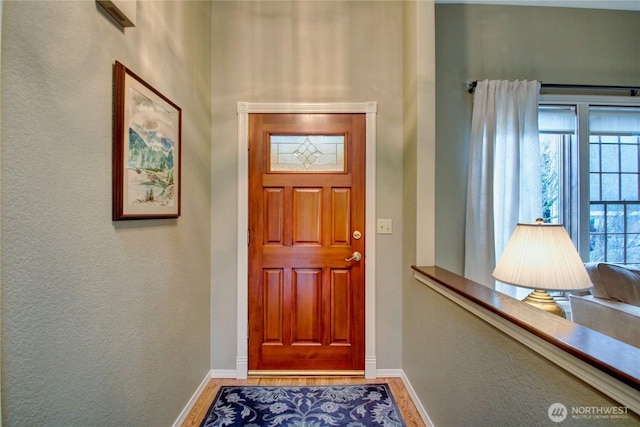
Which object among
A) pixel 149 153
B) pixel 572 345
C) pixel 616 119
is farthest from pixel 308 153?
pixel 616 119

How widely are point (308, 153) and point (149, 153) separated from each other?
3.65 ft

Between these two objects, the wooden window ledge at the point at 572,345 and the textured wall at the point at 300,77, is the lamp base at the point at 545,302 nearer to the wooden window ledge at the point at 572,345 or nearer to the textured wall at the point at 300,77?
the wooden window ledge at the point at 572,345

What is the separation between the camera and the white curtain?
2135mm

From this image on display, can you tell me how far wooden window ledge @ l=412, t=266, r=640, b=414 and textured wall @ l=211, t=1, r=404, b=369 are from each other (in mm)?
1080

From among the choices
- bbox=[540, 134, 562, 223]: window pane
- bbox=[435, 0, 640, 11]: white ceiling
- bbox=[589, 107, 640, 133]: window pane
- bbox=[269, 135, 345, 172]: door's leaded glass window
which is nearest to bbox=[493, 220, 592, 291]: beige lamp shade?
bbox=[269, 135, 345, 172]: door's leaded glass window

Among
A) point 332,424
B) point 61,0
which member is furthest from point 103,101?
point 332,424

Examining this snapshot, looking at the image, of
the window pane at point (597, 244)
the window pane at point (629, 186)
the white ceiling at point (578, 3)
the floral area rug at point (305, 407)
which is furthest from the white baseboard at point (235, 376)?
the white ceiling at point (578, 3)

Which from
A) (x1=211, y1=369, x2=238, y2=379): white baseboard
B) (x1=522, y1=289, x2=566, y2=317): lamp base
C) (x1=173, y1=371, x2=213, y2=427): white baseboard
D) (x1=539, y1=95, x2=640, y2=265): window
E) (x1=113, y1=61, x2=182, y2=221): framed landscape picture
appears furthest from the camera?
(x1=539, y1=95, x2=640, y2=265): window

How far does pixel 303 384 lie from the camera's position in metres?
1.96

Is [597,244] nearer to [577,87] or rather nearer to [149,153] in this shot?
[577,87]

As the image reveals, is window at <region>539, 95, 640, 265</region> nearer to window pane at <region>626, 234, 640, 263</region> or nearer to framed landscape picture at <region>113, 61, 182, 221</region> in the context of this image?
window pane at <region>626, 234, 640, 263</region>

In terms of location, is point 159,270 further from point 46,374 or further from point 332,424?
point 332,424

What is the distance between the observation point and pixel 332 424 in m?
1.59

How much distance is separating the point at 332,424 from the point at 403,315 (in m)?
0.86
